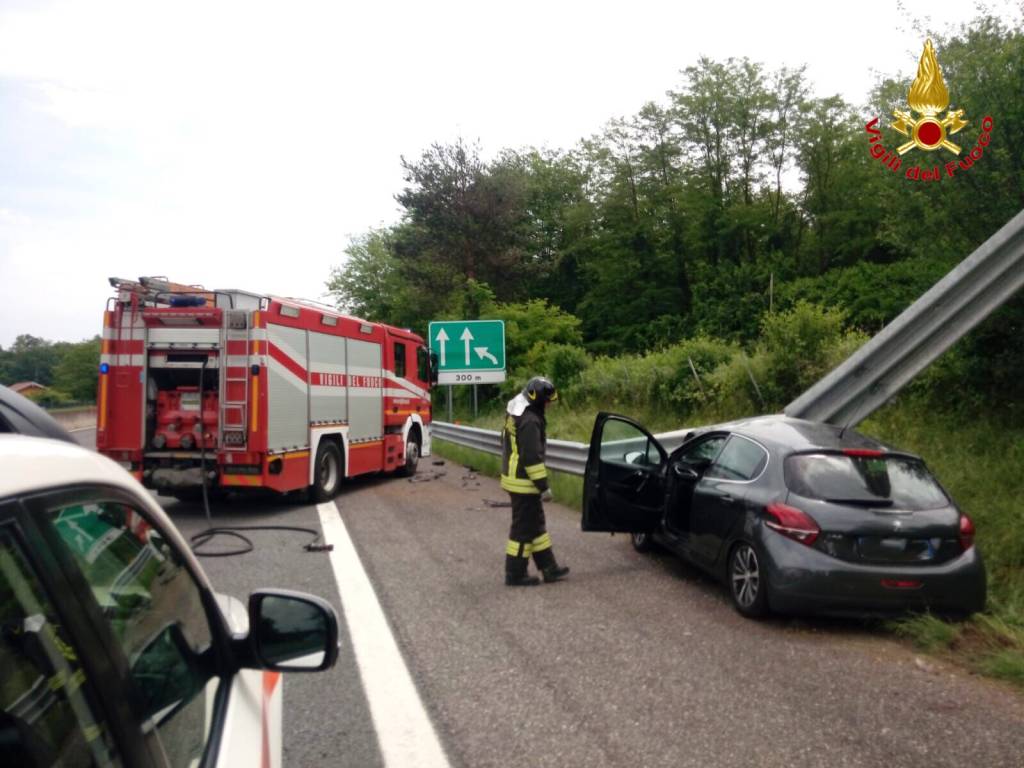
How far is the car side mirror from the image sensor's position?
2.27 m

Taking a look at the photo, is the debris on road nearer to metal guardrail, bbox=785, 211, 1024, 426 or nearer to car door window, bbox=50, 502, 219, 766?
metal guardrail, bbox=785, 211, 1024, 426

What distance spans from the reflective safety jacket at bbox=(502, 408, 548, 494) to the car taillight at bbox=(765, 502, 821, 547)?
1994 millimetres

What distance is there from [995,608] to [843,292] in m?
25.4

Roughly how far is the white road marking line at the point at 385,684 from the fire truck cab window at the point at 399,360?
28.4 ft

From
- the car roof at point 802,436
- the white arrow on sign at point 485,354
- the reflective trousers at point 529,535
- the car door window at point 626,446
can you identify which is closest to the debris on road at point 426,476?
the white arrow on sign at point 485,354

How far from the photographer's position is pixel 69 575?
1.51 m

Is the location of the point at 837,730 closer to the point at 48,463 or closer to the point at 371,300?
the point at 48,463

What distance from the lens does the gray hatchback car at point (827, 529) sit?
6086mm

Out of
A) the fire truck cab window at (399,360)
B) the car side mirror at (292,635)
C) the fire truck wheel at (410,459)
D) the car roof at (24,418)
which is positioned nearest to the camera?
the car roof at (24,418)

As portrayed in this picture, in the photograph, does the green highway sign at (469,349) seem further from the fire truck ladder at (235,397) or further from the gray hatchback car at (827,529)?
the gray hatchback car at (827,529)

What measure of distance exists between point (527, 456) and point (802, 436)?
231cm

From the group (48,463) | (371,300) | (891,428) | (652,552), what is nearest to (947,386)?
(891,428)

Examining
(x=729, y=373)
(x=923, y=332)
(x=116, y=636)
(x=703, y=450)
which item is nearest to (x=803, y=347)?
Result: (x=729, y=373)

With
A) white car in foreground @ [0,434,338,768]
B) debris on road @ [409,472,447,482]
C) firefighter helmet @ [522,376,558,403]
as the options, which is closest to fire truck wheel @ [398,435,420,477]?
debris on road @ [409,472,447,482]
